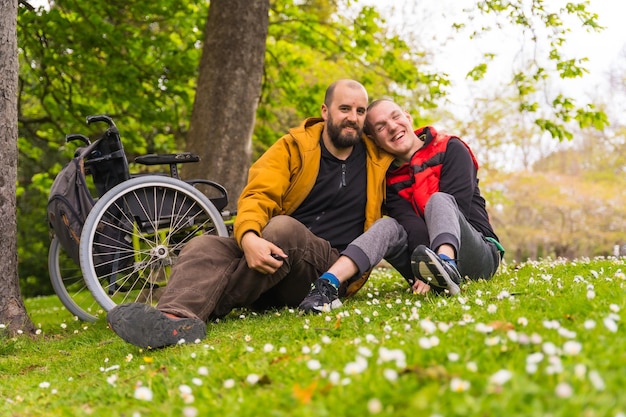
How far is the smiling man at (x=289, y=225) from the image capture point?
13.5 ft

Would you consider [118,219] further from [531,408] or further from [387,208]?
[531,408]

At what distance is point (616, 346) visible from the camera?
2.09m

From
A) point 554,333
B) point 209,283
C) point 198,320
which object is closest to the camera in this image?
point 554,333

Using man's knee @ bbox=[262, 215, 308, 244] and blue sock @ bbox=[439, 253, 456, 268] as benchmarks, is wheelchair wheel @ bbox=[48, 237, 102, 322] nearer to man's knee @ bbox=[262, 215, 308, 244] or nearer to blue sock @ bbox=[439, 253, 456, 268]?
man's knee @ bbox=[262, 215, 308, 244]

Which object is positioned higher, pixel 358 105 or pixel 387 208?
pixel 358 105

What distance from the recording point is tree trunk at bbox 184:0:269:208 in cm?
789

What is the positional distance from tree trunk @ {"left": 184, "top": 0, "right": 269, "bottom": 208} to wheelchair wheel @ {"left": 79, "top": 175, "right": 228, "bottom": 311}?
100 inches

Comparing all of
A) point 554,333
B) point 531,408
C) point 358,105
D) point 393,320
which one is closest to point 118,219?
point 358,105

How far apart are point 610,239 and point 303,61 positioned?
1049 inches

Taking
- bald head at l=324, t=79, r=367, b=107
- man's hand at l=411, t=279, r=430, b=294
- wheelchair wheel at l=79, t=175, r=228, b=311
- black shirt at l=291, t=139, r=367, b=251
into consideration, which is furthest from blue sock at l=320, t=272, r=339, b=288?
bald head at l=324, t=79, r=367, b=107

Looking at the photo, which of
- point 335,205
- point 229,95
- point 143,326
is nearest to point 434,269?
point 335,205

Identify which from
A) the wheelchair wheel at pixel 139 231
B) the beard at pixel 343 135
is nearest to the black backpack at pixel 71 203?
the wheelchair wheel at pixel 139 231

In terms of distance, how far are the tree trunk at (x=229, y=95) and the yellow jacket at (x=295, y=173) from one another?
9.90 feet

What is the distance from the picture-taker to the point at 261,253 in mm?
4098
